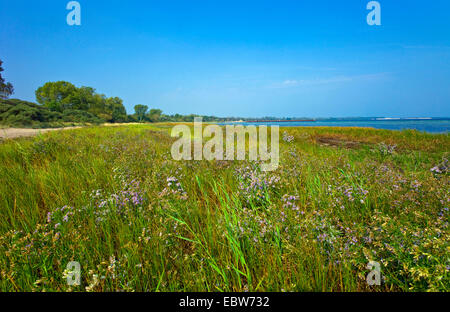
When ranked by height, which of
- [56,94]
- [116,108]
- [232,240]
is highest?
[116,108]

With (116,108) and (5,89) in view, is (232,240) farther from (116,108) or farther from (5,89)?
(116,108)

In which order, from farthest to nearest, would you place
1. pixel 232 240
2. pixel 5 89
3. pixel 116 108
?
pixel 116 108
pixel 5 89
pixel 232 240

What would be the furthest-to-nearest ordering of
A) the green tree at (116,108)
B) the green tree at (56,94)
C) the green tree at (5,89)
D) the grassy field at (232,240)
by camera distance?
the green tree at (116,108) < the green tree at (56,94) < the green tree at (5,89) < the grassy field at (232,240)

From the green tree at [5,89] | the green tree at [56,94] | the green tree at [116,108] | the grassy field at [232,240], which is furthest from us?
the green tree at [116,108]

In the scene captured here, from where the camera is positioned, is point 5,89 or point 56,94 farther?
point 56,94

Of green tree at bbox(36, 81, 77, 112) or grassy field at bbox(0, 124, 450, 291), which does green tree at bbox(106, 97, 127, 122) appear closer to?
green tree at bbox(36, 81, 77, 112)

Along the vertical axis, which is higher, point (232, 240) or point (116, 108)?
point (116, 108)

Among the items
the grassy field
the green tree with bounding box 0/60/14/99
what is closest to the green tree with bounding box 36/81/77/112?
the green tree with bounding box 0/60/14/99

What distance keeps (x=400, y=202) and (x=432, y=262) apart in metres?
1.05

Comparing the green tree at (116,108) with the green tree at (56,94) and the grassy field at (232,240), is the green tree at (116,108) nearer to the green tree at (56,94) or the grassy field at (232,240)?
the green tree at (56,94)

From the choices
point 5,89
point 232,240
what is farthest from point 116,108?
point 232,240

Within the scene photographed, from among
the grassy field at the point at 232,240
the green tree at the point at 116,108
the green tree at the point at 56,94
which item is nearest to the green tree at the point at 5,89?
the green tree at the point at 56,94

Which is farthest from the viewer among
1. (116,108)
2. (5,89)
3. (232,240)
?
(116,108)
